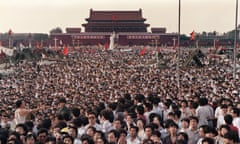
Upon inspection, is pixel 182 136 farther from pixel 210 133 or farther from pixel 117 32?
pixel 117 32

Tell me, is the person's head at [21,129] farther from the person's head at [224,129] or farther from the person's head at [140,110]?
the person's head at [224,129]

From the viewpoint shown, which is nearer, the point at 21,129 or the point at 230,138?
the point at 230,138

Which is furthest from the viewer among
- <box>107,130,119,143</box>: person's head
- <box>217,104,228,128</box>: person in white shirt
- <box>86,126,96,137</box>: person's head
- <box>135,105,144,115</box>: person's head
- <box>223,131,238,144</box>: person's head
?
<box>135,105,144,115</box>: person's head

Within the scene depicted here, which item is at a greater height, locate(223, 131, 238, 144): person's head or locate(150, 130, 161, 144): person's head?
locate(223, 131, 238, 144): person's head

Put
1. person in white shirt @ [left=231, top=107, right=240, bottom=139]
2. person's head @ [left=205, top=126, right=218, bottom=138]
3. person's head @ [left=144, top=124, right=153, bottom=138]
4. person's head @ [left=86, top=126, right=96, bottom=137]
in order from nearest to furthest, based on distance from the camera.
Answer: person's head @ [left=205, top=126, right=218, bottom=138] < person's head @ [left=144, top=124, right=153, bottom=138] < person's head @ [left=86, top=126, right=96, bottom=137] < person in white shirt @ [left=231, top=107, right=240, bottom=139]

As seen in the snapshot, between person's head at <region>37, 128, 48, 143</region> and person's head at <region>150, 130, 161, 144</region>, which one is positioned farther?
person's head at <region>37, 128, 48, 143</region>

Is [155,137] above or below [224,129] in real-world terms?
below

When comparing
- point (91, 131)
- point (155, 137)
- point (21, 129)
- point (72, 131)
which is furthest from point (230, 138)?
point (21, 129)

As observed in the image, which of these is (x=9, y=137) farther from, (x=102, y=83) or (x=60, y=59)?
(x=60, y=59)

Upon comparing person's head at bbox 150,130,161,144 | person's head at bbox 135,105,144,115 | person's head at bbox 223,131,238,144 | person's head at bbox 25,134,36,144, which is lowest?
person's head at bbox 25,134,36,144

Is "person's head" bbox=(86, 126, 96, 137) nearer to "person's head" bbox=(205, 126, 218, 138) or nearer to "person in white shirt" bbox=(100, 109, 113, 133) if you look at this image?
"person in white shirt" bbox=(100, 109, 113, 133)

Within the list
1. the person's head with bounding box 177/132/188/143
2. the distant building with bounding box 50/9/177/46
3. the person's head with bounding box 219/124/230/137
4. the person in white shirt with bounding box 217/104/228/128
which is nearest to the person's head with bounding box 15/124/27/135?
the person's head with bounding box 177/132/188/143

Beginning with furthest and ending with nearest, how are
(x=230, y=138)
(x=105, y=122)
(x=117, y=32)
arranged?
(x=117, y=32), (x=105, y=122), (x=230, y=138)
